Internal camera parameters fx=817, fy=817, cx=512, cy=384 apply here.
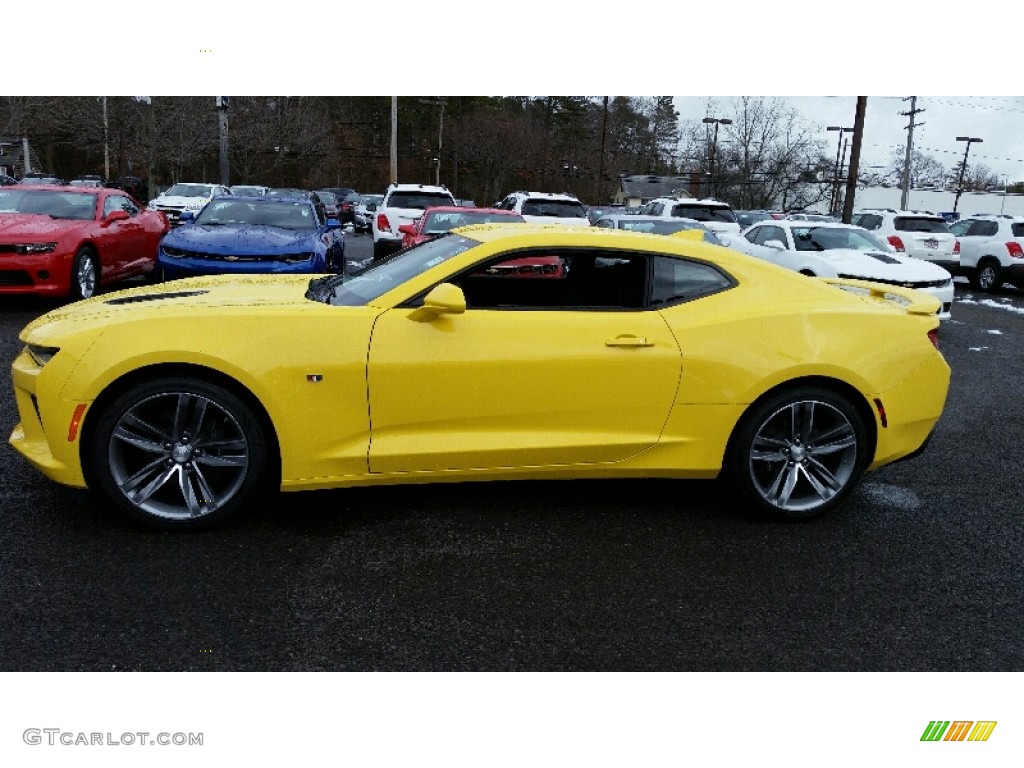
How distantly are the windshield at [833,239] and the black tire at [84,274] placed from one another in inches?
376

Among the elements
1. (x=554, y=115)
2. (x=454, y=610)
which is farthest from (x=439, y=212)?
(x=554, y=115)

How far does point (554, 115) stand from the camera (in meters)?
56.6

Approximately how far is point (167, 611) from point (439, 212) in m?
9.10

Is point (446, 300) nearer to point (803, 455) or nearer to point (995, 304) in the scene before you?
point (803, 455)

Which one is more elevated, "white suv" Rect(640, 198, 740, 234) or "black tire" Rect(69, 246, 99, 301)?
"white suv" Rect(640, 198, 740, 234)

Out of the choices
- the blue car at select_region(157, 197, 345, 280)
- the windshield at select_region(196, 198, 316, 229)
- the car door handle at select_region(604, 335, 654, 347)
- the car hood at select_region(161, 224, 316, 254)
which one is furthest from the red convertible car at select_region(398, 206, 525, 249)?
the car door handle at select_region(604, 335, 654, 347)

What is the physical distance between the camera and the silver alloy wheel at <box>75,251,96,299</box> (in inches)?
368

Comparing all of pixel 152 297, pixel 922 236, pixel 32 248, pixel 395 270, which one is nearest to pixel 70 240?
pixel 32 248

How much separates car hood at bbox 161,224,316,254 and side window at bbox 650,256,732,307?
5.56 meters

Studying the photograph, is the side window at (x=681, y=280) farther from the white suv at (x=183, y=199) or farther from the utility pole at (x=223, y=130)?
the utility pole at (x=223, y=130)

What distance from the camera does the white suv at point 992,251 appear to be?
661 inches

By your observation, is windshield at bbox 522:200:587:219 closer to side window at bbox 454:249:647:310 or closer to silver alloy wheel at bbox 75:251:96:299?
silver alloy wheel at bbox 75:251:96:299

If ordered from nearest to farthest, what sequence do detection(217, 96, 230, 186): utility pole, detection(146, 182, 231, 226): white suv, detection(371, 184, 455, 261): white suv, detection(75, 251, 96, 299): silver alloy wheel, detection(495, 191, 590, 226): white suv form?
detection(75, 251, 96, 299): silver alloy wheel
detection(371, 184, 455, 261): white suv
detection(495, 191, 590, 226): white suv
detection(146, 182, 231, 226): white suv
detection(217, 96, 230, 186): utility pole

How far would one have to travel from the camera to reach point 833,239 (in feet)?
40.2
